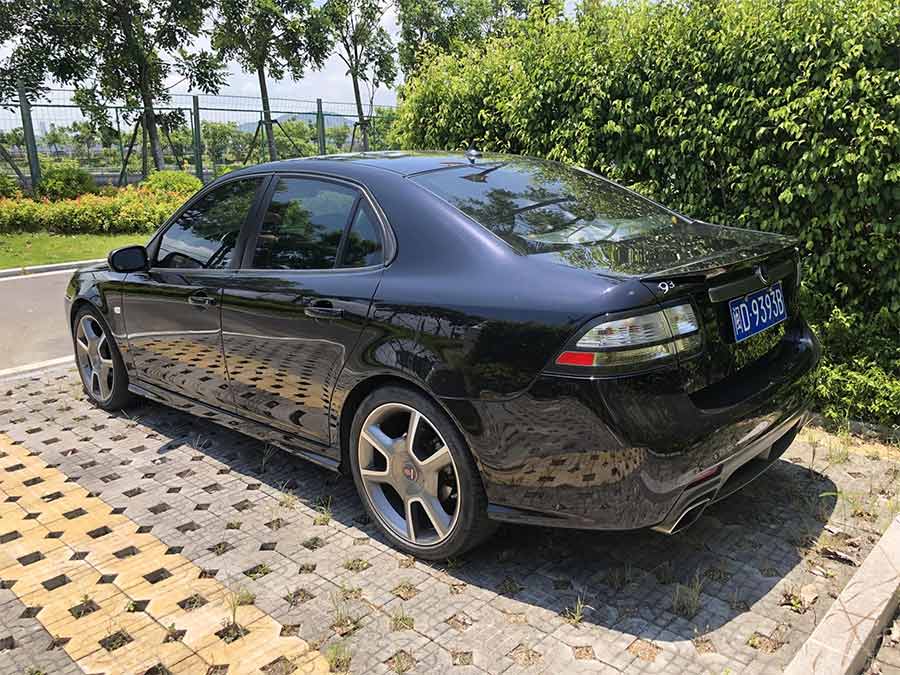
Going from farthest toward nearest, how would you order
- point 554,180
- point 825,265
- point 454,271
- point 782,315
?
point 825,265 → point 554,180 → point 782,315 → point 454,271

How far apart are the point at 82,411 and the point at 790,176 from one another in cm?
487

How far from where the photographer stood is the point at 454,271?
114 inches

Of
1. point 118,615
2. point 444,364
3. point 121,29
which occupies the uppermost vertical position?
point 121,29

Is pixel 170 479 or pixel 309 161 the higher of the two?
pixel 309 161

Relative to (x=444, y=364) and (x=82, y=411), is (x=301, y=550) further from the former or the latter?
(x=82, y=411)

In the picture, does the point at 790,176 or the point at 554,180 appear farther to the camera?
the point at 790,176

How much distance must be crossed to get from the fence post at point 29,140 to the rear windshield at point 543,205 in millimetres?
16194

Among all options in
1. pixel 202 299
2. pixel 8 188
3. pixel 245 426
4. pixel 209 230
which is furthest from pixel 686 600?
pixel 8 188

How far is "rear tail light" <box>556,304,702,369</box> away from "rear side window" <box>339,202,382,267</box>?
1.08 meters

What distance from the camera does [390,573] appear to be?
10.2 feet

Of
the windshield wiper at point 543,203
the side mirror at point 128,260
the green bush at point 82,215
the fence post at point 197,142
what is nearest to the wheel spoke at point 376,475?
the windshield wiper at point 543,203

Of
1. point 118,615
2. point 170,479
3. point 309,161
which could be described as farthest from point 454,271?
point 170,479

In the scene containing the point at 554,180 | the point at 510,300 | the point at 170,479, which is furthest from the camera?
the point at 170,479

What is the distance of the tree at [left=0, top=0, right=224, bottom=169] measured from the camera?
19.9 m
